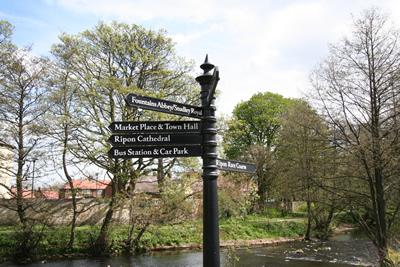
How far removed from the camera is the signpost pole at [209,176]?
16.0 ft

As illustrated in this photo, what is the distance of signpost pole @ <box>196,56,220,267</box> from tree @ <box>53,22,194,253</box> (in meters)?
17.8

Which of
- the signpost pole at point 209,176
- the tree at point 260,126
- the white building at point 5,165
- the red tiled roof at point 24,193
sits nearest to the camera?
the signpost pole at point 209,176

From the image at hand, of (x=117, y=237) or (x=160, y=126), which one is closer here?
(x=160, y=126)

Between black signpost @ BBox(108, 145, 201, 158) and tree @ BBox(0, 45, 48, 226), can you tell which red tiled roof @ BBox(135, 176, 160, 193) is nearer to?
tree @ BBox(0, 45, 48, 226)

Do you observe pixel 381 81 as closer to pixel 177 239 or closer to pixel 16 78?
pixel 177 239

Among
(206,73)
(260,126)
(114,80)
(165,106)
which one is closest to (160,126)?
(165,106)

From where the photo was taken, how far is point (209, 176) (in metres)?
4.96

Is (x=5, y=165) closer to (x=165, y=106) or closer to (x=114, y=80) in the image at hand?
(x=114, y=80)

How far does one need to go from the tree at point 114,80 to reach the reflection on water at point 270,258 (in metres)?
3.21

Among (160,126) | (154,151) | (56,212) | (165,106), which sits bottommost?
(56,212)

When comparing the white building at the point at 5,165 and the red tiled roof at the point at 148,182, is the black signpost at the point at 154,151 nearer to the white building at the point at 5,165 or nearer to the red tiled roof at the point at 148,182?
the white building at the point at 5,165

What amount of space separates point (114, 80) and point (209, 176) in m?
19.3

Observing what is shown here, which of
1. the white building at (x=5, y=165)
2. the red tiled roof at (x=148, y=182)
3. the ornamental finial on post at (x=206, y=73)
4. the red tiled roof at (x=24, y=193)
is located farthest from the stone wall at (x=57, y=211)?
the ornamental finial on post at (x=206, y=73)

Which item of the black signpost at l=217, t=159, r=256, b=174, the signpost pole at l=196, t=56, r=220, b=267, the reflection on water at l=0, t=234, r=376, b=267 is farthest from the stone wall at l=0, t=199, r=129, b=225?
the signpost pole at l=196, t=56, r=220, b=267
